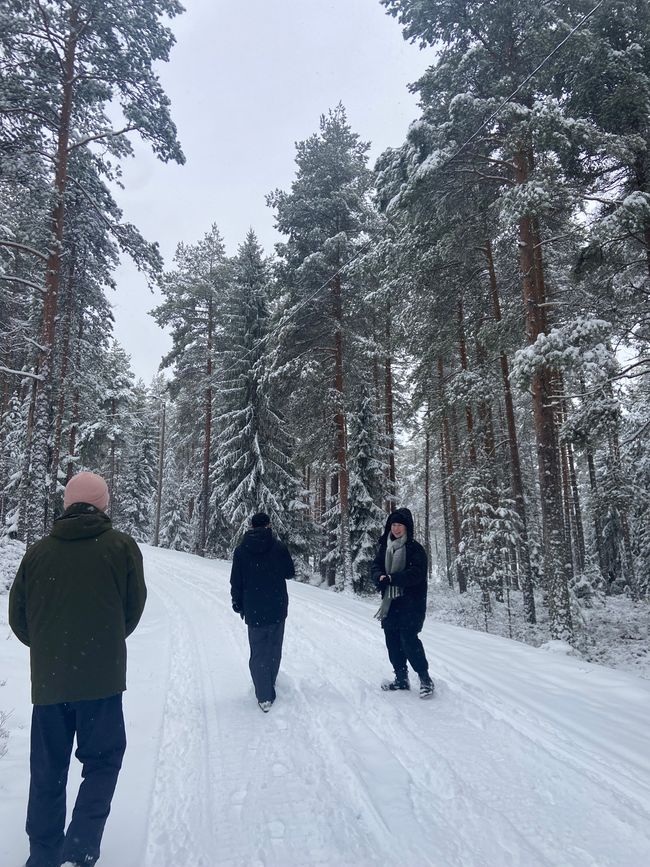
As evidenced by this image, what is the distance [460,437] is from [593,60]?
1396 cm

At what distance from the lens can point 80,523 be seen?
2.93 meters

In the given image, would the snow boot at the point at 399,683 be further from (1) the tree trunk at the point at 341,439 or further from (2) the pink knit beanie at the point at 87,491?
(1) the tree trunk at the point at 341,439

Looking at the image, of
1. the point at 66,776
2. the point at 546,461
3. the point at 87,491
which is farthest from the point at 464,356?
the point at 66,776

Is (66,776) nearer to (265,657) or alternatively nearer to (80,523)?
(80,523)

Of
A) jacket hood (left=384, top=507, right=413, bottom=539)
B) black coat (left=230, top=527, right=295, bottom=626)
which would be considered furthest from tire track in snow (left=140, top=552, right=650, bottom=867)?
jacket hood (left=384, top=507, right=413, bottom=539)

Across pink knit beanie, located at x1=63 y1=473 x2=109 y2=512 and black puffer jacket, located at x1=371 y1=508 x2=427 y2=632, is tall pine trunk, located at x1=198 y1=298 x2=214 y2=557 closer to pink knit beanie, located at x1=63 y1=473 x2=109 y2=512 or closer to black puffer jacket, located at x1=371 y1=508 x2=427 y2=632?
black puffer jacket, located at x1=371 y1=508 x2=427 y2=632

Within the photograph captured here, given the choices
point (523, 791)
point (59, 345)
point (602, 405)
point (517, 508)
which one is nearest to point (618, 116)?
point (602, 405)

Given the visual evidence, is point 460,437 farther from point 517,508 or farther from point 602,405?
point 602,405

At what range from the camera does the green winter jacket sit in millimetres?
2727

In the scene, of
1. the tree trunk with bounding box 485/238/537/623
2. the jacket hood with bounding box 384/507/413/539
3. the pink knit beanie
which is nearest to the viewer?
the pink knit beanie

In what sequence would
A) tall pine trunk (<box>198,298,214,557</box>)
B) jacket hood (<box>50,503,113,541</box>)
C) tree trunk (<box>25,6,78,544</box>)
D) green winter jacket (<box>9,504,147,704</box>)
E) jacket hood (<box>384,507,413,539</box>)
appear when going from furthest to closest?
tall pine trunk (<box>198,298,214,557</box>) → tree trunk (<box>25,6,78,544</box>) → jacket hood (<box>384,507,413,539</box>) → jacket hood (<box>50,503,113,541</box>) → green winter jacket (<box>9,504,147,704</box>)

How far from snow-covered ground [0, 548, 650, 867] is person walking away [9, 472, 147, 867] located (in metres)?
0.40

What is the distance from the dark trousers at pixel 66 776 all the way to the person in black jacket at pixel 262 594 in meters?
2.87

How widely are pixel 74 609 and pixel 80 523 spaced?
0.48 m
